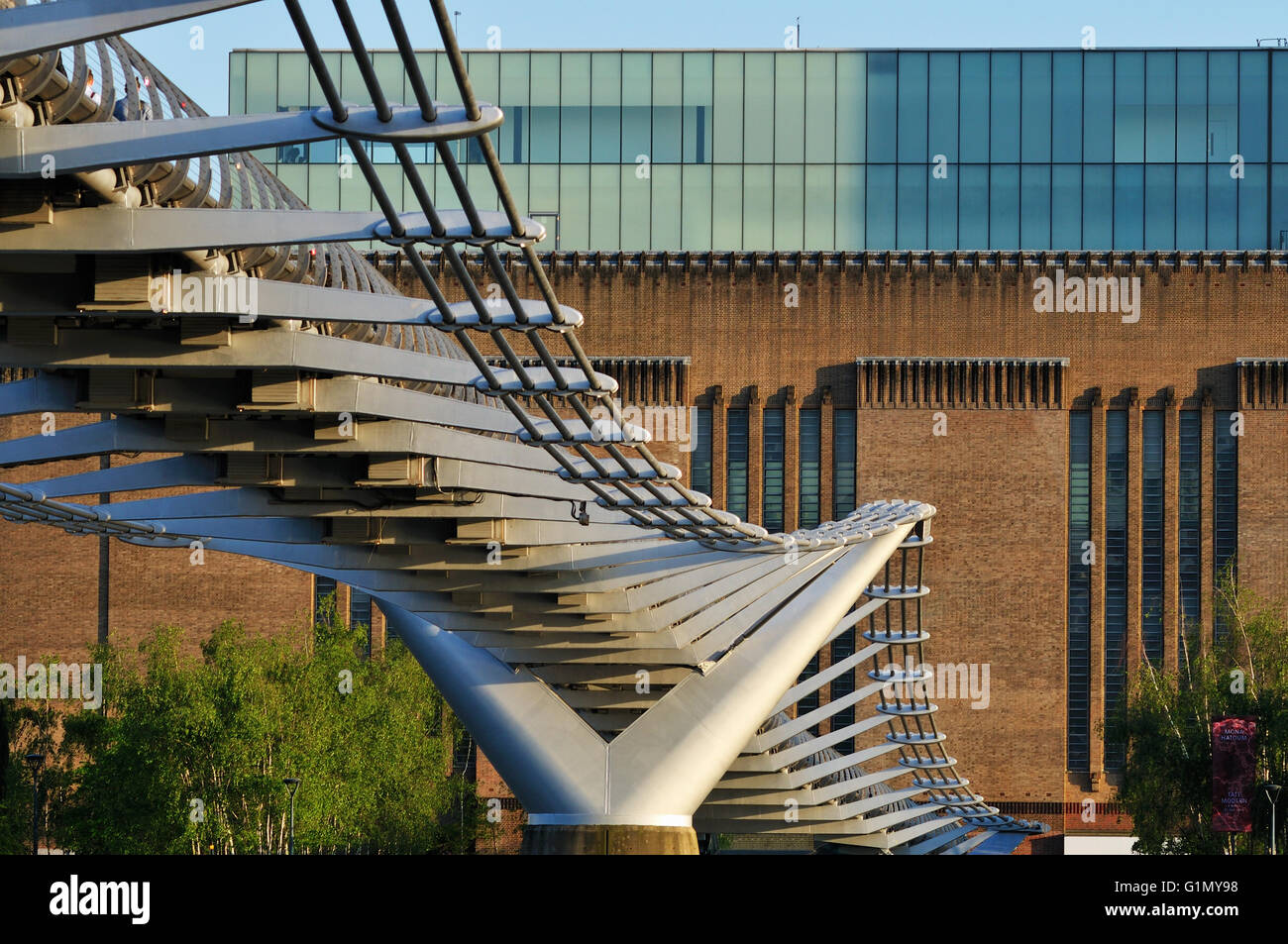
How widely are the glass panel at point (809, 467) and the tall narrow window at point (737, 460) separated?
61.2 inches

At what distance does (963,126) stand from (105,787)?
3329 centimetres

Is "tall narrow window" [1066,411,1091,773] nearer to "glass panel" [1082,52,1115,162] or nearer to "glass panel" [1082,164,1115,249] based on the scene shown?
"glass panel" [1082,164,1115,249]

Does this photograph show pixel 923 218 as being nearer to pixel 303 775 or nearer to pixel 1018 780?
pixel 1018 780

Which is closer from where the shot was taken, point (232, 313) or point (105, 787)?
point (232, 313)

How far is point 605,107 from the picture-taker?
61344mm

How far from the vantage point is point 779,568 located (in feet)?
98.6

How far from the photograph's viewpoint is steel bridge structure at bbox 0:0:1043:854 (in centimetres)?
1195

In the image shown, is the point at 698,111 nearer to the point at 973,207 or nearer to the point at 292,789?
the point at 973,207

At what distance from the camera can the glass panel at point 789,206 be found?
60656 mm

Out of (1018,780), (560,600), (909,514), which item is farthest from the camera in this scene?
(1018,780)

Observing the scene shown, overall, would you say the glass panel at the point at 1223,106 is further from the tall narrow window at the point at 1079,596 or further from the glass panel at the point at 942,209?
the tall narrow window at the point at 1079,596

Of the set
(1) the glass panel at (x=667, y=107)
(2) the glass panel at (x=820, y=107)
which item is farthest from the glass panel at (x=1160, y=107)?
(1) the glass panel at (x=667, y=107)
